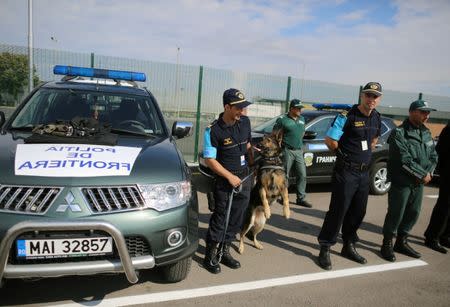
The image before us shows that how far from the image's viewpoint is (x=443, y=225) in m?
4.89

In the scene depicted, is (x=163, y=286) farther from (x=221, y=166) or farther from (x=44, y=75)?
(x=44, y=75)

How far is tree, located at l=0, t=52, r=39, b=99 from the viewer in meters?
8.88

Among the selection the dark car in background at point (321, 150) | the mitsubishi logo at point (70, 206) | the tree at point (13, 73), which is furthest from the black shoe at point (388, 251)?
the tree at point (13, 73)

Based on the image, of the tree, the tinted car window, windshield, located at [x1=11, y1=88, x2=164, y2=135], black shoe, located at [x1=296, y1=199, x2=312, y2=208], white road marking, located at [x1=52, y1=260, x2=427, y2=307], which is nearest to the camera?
white road marking, located at [x1=52, y1=260, x2=427, y2=307]

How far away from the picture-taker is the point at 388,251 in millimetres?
4508

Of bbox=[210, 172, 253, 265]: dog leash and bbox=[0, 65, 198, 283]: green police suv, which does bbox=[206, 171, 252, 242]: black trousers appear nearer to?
bbox=[210, 172, 253, 265]: dog leash

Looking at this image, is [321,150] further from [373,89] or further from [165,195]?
[165,195]

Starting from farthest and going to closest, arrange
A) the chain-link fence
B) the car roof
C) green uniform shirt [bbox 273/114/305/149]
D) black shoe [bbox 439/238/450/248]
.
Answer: the chain-link fence → green uniform shirt [bbox 273/114/305/149] → black shoe [bbox 439/238/450/248] → the car roof

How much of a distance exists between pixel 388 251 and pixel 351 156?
1.37 m

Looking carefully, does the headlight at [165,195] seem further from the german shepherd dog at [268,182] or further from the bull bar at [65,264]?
the german shepherd dog at [268,182]

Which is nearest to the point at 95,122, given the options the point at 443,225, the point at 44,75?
the point at 443,225

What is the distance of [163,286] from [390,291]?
214 cm

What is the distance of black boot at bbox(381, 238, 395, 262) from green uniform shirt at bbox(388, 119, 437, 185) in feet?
2.39

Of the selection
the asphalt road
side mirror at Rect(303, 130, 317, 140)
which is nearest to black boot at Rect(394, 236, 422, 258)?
the asphalt road
